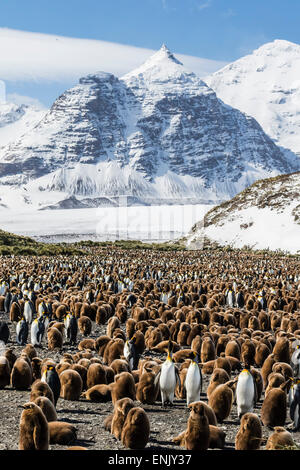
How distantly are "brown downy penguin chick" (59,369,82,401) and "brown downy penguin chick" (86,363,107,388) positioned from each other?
22cm

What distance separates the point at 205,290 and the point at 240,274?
264 inches

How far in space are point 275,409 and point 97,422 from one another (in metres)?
2.15

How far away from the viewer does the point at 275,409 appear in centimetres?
648

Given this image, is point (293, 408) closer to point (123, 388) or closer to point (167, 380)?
point (167, 380)

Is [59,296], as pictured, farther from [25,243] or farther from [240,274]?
[25,243]

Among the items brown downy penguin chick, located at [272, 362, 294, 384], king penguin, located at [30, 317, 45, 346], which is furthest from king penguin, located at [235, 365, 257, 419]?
king penguin, located at [30, 317, 45, 346]

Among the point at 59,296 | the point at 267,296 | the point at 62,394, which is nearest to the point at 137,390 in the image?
the point at 62,394

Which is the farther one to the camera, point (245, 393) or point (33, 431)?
point (245, 393)

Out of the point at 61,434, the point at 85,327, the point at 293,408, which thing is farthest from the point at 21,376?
the point at 85,327

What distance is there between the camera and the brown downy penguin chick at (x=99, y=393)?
286 inches

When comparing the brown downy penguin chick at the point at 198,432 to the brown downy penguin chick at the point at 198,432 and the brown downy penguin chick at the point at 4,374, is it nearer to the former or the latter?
the brown downy penguin chick at the point at 198,432

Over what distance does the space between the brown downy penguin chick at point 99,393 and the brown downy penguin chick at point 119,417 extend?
1.23 metres

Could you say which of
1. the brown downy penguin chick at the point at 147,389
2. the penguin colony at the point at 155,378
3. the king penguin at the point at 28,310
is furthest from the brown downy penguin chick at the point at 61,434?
the king penguin at the point at 28,310

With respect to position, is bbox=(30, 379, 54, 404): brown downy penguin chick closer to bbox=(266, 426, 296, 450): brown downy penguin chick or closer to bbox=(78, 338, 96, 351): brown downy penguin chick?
bbox=(266, 426, 296, 450): brown downy penguin chick
